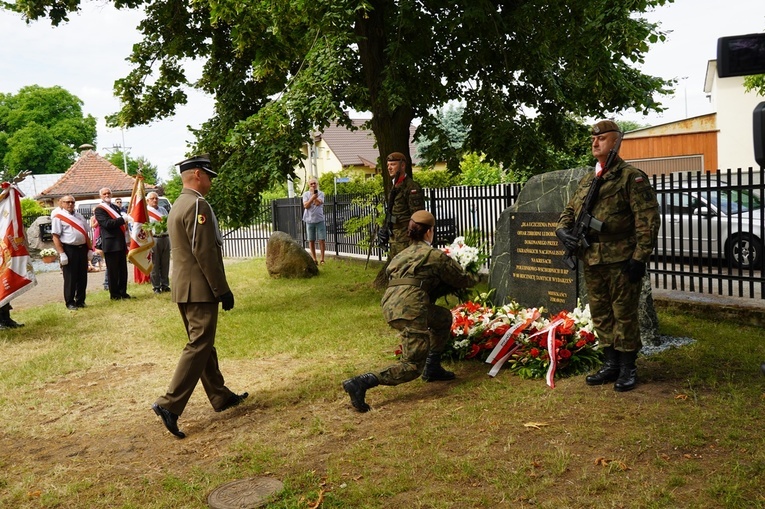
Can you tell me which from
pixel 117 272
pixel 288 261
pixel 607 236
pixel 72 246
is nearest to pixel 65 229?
pixel 72 246

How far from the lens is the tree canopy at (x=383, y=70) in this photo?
1043cm

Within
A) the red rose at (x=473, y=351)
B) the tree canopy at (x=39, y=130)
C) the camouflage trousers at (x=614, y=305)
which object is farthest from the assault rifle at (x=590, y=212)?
the tree canopy at (x=39, y=130)

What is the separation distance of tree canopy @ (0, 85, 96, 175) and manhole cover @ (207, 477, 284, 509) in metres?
78.7

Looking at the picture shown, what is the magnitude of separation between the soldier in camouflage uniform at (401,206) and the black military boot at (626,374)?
15.3 ft

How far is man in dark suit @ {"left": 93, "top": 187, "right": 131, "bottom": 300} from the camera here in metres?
13.4

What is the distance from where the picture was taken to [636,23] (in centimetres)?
900

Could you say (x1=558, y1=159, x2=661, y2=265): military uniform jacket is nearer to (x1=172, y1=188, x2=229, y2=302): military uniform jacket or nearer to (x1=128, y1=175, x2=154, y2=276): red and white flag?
(x1=172, y1=188, x2=229, y2=302): military uniform jacket

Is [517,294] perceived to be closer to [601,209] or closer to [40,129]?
[601,209]

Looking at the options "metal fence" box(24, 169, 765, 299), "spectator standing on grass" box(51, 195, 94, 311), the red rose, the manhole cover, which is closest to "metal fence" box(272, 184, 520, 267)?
"metal fence" box(24, 169, 765, 299)

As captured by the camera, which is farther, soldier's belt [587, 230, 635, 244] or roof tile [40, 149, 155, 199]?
roof tile [40, 149, 155, 199]

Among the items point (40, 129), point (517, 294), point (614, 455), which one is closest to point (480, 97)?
point (517, 294)

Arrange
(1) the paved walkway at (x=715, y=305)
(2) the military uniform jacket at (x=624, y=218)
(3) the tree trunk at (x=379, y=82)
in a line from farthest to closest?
(3) the tree trunk at (x=379, y=82), (1) the paved walkway at (x=715, y=305), (2) the military uniform jacket at (x=624, y=218)

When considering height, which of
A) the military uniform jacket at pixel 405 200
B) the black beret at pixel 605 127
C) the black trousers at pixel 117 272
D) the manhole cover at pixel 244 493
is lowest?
the manhole cover at pixel 244 493

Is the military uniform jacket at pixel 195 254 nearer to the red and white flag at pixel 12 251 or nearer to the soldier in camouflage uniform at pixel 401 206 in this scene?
the soldier in camouflage uniform at pixel 401 206
